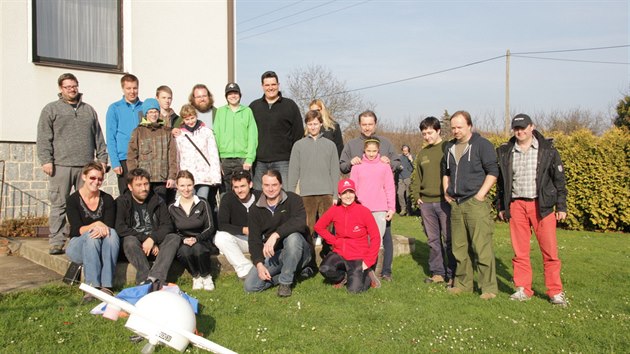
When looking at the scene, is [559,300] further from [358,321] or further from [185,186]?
[185,186]

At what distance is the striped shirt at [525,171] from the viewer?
6.02 metres

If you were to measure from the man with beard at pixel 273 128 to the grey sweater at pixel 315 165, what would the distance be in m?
0.24

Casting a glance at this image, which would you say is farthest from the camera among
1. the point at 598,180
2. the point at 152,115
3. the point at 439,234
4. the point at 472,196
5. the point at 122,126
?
the point at 598,180

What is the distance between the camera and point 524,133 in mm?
6012

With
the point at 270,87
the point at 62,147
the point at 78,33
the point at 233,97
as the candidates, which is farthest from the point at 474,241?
the point at 78,33

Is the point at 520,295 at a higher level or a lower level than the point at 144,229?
lower

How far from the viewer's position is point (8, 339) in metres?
4.45

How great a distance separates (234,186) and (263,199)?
40 centimetres

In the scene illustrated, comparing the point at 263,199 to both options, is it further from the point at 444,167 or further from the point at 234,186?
the point at 444,167

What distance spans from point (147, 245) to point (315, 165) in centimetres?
226

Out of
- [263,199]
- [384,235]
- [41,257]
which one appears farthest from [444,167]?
[41,257]

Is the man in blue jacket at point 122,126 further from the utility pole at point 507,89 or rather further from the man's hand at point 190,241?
the utility pole at point 507,89

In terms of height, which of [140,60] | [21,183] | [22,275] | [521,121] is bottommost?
[22,275]

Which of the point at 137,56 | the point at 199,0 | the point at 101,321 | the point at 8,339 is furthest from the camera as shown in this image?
the point at 199,0
